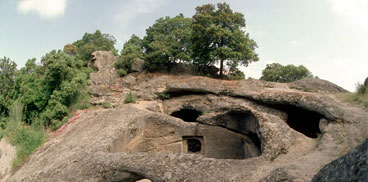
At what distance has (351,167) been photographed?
9.85 feet

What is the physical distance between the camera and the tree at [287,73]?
1248 inches

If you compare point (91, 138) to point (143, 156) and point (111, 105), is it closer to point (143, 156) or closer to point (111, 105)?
point (143, 156)

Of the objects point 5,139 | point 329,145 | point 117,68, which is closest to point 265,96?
point 329,145

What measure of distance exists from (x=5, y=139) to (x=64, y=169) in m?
9.24

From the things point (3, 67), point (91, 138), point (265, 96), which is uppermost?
point (3, 67)

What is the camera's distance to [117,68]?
2594 cm

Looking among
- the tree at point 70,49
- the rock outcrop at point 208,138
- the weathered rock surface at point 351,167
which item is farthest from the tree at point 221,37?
the tree at point 70,49

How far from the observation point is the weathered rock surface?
277 centimetres

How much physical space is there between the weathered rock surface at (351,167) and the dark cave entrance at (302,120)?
8.95m

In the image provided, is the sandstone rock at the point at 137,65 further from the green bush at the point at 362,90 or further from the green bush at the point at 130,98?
the green bush at the point at 362,90

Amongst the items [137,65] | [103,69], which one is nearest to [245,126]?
[137,65]

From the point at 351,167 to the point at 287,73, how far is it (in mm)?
31274

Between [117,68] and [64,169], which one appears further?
[117,68]

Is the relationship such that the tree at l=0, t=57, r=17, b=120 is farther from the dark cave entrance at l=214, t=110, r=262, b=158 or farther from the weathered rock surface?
the weathered rock surface
